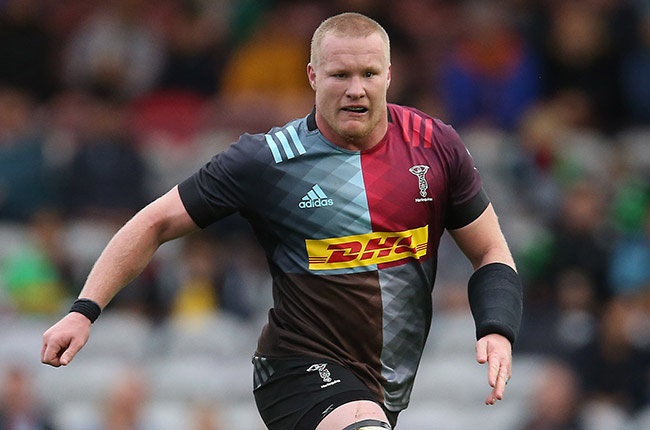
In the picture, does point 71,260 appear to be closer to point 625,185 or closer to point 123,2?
point 123,2

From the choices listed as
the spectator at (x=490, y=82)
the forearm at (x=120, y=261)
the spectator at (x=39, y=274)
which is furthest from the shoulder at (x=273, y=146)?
the spectator at (x=490, y=82)

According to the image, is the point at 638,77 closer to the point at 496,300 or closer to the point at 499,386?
the point at 496,300

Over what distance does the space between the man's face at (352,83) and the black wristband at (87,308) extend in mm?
1263

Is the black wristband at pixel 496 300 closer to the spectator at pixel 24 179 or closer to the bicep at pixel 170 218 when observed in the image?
the bicep at pixel 170 218

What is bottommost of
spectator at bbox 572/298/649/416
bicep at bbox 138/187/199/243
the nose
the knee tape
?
spectator at bbox 572/298/649/416

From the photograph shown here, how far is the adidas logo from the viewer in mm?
6129

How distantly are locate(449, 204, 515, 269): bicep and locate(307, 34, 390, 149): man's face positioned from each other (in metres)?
0.64

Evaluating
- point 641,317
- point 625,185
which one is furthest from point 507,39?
point 641,317

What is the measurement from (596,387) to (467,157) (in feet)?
17.4

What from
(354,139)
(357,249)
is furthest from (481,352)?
(354,139)

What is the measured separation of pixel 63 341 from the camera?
5.88 metres

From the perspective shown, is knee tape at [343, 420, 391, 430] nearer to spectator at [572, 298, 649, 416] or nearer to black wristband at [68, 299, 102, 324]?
black wristband at [68, 299, 102, 324]

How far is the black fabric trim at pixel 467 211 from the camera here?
20.6 ft

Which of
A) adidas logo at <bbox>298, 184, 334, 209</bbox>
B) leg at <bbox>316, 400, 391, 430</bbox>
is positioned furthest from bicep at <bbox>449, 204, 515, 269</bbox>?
leg at <bbox>316, 400, 391, 430</bbox>
